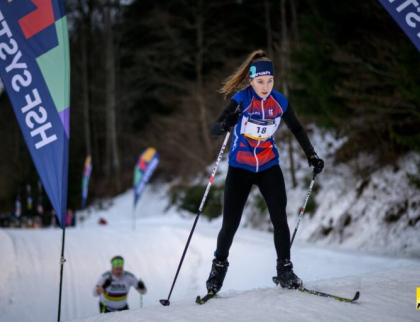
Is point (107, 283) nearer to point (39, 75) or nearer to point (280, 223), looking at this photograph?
point (39, 75)

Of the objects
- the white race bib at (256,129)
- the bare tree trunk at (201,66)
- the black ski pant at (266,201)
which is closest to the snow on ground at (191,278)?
the black ski pant at (266,201)

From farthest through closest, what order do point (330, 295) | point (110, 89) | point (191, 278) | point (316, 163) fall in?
point (110, 89) → point (191, 278) → point (316, 163) → point (330, 295)

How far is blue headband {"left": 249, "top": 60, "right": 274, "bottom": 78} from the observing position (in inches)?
149

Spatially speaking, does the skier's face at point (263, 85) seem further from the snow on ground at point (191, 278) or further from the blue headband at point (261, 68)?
the snow on ground at point (191, 278)

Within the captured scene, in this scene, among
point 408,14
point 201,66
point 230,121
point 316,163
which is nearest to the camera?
point 230,121

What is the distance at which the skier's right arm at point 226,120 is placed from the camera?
3.63 metres

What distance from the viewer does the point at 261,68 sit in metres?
3.79

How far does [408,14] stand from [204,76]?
63.1 ft

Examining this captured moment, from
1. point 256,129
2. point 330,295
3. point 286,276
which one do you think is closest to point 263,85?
point 256,129

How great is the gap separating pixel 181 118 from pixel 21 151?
36.3ft

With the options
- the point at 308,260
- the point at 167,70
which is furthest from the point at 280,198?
the point at 167,70

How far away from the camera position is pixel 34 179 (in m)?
24.4

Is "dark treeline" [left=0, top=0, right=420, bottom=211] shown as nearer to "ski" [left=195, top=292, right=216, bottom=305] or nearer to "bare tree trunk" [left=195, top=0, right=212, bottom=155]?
"bare tree trunk" [left=195, top=0, right=212, bottom=155]

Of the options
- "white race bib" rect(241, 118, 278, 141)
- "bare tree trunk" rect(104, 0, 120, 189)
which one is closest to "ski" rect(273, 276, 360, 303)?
"white race bib" rect(241, 118, 278, 141)
